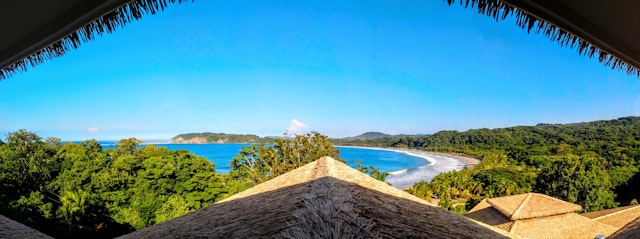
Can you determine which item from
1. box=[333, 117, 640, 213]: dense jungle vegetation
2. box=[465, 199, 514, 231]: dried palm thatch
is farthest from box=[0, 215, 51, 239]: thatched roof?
box=[333, 117, 640, 213]: dense jungle vegetation

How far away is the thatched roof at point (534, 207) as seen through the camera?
27.6ft

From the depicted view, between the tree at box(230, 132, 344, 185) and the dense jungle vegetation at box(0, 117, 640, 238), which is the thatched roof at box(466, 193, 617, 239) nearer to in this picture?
the dense jungle vegetation at box(0, 117, 640, 238)

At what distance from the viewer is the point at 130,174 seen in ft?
60.1

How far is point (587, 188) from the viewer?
19891 mm

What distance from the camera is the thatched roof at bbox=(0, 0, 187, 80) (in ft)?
3.29

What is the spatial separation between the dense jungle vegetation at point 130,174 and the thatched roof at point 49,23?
14365mm

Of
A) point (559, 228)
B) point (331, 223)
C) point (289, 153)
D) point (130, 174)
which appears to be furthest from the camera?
point (130, 174)

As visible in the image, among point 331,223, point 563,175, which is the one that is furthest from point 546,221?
point 563,175

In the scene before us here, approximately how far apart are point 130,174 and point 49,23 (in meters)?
20.2

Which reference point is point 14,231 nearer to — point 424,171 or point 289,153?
point 289,153

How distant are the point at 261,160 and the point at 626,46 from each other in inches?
747

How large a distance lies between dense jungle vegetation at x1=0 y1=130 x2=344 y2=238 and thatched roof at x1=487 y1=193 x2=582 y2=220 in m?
10.4

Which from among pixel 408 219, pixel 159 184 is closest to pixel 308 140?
pixel 159 184

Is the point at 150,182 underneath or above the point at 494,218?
underneath
